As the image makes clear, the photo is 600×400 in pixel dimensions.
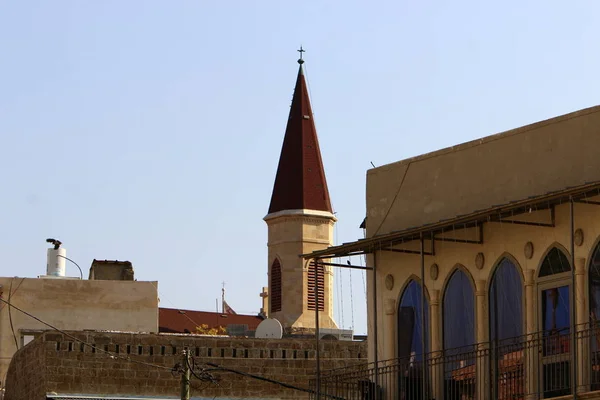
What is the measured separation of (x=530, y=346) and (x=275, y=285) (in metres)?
57.7

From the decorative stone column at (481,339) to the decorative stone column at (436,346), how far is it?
86 centimetres

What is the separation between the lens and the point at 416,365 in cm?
2459

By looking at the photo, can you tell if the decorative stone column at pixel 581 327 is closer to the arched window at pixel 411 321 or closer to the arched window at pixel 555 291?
the arched window at pixel 555 291

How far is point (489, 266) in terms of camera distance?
23.3 metres

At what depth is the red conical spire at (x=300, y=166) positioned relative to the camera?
261ft

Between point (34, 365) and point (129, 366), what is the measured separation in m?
1.99

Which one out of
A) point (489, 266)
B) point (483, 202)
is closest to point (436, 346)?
point (489, 266)

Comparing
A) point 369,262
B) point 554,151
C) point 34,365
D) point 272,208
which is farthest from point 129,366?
point 272,208

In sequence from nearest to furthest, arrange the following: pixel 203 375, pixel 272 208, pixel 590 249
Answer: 1. pixel 590 249
2. pixel 203 375
3. pixel 272 208

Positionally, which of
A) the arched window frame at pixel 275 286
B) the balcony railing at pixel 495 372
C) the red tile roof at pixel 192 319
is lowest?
the balcony railing at pixel 495 372

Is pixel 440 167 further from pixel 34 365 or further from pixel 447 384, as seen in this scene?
pixel 34 365

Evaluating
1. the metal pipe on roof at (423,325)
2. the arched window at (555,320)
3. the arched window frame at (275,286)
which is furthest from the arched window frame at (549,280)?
the arched window frame at (275,286)

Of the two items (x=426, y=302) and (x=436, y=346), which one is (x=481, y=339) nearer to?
(x=436, y=346)

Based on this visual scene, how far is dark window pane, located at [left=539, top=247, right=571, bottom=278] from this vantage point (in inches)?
866
